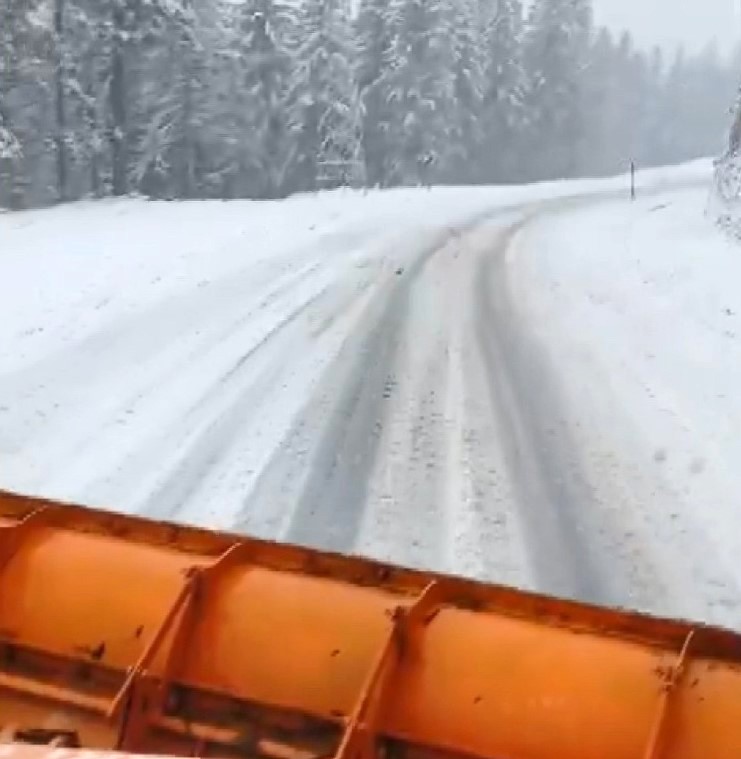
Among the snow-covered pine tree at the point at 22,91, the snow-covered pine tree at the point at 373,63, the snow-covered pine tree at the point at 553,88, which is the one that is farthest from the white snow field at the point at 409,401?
the snow-covered pine tree at the point at 553,88

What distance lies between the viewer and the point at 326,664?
12.4 feet

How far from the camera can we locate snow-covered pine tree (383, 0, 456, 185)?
51.8 m

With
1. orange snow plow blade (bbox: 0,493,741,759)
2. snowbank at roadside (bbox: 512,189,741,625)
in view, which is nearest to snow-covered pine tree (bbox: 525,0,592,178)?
snowbank at roadside (bbox: 512,189,741,625)

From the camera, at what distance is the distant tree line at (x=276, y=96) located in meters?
38.7

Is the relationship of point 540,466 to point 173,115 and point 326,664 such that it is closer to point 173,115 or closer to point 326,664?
point 326,664

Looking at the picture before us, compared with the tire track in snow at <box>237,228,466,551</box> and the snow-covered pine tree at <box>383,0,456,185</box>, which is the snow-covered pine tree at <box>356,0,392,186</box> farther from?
the tire track in snow at <box>237,228,466,551</box>

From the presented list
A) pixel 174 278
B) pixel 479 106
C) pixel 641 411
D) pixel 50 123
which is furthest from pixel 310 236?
pixel 479 106

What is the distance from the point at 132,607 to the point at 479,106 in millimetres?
58533

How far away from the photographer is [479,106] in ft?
198

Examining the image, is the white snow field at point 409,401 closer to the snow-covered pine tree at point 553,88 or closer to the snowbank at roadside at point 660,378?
the snowbank at roadside at point 660,378

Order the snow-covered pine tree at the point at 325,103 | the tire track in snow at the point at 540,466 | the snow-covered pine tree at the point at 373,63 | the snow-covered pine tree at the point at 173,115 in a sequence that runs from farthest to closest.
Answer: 1. the snow-covered pine tree at the point at 373,63
2. the snow-covered pine tree at the point at 325,103
3. the snow-covered pine tree at the point at 173,115
4. the tire track in snow at the point at 540,466

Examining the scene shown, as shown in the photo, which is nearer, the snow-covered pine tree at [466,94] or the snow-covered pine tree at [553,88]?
the snow-covered pine tree at [466,94]

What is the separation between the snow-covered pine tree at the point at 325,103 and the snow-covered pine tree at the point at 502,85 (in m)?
14.0

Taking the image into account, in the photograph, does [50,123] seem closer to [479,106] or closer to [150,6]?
[150,6]
